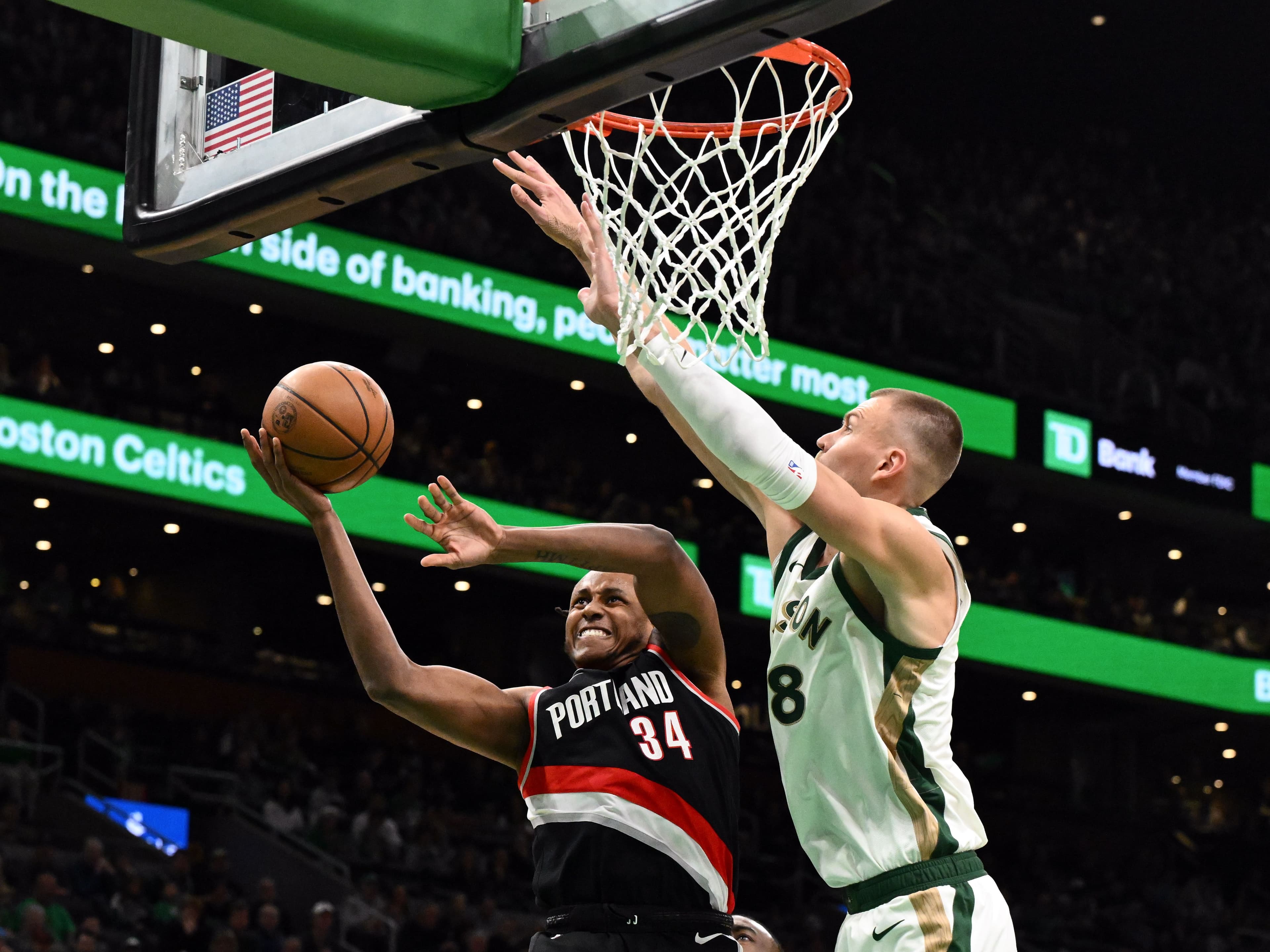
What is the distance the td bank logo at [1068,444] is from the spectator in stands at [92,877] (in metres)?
11.3

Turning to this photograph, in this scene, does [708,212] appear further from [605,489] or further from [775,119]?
[605,489]

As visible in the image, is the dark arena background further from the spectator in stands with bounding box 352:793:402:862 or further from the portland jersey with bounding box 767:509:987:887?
the portland jersey with bounding box 767:509:987:887

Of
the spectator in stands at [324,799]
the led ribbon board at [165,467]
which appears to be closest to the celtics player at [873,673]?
the led ribbon board at [165,467]

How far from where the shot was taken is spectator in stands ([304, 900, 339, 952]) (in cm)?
1229

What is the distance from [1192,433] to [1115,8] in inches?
211

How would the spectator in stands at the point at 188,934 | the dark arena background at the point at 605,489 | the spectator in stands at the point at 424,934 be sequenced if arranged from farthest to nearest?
the dark arena background at the point at 605,489, the spectator in stands at the point at 424,934, the spectator in stands at the point at 188,934

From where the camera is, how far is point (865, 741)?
11.8 feet

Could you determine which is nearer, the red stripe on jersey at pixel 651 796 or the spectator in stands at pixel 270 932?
the red stripe on jersey at pixel 651 796

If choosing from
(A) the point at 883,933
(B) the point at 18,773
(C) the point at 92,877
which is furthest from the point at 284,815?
(A) the point at 883,933

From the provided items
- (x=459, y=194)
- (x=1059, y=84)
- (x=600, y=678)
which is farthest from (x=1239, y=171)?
(x=600, y=678)

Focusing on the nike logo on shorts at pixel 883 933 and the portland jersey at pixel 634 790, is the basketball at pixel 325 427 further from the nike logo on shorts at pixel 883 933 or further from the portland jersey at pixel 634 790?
the nike logo on shorts at pixel 883 933

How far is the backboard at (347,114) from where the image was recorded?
10.7 ft

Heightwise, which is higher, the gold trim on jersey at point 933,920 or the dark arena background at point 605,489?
the dark arena background at point 605,489

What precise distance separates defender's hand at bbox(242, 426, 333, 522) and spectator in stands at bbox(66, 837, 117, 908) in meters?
8.92
